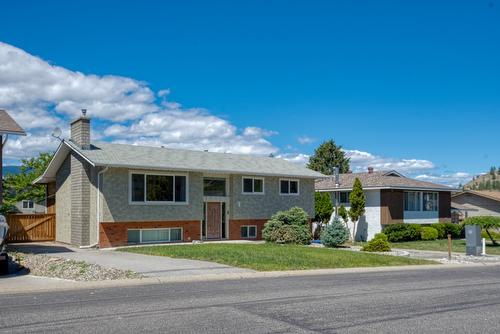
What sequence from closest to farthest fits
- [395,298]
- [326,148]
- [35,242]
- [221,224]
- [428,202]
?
[395,298] → [35,242] → [221,224] → [428,202] → [326,148]

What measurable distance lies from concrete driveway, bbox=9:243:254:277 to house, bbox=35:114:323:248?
9.97 feet

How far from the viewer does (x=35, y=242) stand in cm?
2598

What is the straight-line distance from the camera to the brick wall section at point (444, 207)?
40.7 meters

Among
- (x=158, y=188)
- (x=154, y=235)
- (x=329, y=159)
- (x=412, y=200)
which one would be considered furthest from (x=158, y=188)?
(x=329, y=159)

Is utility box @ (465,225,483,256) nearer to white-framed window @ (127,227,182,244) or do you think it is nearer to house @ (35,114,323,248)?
house @ (35,114,323,248)

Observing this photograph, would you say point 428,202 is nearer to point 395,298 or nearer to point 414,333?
point 395,298

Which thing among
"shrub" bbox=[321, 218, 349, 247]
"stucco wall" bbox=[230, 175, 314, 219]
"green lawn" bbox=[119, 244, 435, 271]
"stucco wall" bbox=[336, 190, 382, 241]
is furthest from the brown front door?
"stucco wall" bbox=[336, 190, 382, 241]

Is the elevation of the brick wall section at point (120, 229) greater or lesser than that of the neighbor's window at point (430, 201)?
lesser

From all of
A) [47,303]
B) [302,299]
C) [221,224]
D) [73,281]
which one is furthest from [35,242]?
[302,299]

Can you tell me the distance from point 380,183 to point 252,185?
11.2m

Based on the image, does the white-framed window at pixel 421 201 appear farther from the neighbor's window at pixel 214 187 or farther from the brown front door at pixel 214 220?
the brown front door at pixel 214 220

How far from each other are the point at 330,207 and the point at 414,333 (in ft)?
94.5

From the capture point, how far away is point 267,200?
3003cm

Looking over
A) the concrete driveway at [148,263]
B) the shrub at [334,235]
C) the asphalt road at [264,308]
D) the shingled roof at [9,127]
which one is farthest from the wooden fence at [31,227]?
the asphalt road at [264,308]
